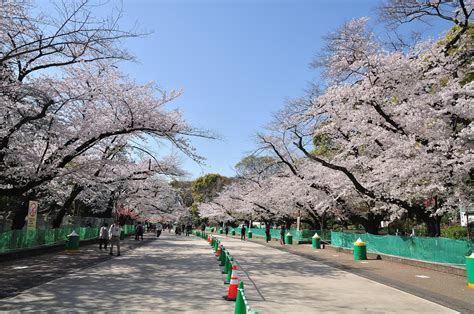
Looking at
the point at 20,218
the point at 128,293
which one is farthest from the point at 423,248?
the point at 20,218

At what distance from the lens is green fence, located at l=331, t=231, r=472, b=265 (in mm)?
14062

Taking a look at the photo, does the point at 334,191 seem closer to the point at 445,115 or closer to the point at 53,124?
the point at 445,115

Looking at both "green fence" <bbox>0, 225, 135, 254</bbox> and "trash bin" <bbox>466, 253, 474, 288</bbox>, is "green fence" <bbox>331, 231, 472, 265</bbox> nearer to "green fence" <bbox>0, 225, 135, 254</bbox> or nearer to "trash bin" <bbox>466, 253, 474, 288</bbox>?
"trash bin" <bbox>466, 253, 474, 288</bbox>

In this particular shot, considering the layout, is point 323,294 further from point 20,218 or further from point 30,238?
point 20,218

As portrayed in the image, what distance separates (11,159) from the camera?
1614cm

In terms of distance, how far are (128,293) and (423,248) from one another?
12.7 m

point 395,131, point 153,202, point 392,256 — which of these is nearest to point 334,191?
point 392,256

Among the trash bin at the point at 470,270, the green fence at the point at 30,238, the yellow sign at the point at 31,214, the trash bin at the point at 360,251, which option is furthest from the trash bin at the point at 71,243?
the trash bin at the point at 470,270

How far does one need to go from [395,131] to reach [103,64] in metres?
12.4

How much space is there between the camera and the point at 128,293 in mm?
9086

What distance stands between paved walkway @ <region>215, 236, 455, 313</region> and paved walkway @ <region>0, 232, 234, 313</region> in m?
1.02

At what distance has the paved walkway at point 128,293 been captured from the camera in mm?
7566

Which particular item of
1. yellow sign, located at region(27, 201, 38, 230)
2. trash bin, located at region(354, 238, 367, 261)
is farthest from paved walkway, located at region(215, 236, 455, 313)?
yellow sign, located at region(27, 201, 38, 230)

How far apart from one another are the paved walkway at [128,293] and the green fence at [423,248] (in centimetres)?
890
